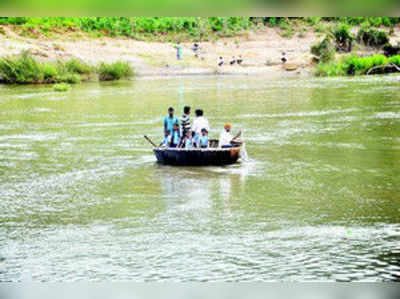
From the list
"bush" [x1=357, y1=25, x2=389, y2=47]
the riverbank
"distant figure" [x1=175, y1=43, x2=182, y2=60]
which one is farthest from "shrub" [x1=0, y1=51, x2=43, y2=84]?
"bush" [x1=357, y1=25, x2=389, y2=47]

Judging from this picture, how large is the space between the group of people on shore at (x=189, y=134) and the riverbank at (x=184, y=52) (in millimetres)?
23571

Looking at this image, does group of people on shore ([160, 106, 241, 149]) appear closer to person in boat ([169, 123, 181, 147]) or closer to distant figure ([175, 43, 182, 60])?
person in boat ([169, 123, 181, 147])

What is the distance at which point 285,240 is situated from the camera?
8.18 meters

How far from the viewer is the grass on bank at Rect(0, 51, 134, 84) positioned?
3438 cm

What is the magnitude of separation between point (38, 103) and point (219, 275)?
2049 centimetres

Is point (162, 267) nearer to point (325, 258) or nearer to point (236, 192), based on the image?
point (325, 258)

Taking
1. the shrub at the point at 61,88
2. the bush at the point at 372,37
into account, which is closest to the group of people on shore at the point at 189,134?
the shrub at the point at 61,88

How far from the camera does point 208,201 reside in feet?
34.5

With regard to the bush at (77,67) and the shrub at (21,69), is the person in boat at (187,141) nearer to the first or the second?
the shrub at (21,69)

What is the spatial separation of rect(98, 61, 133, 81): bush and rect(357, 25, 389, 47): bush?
14055mm

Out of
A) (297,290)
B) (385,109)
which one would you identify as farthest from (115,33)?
(297,290)

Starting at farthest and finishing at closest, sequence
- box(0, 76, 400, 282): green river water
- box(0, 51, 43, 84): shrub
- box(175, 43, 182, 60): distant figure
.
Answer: box(175, 43, 182, 60): distant figure → box(0, 51, 43, 84): shrub → box(0, 76, 400, 282): green river water

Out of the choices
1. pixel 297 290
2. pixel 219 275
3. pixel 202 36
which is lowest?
pixel 219 275

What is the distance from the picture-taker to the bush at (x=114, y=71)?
35.5 meters
